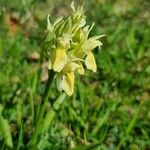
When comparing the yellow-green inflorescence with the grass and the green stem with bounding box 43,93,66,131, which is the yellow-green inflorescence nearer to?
the grass

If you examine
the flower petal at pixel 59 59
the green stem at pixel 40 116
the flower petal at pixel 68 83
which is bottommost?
the green stem at pixel 40 116

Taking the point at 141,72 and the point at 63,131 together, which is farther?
the point at 141,72

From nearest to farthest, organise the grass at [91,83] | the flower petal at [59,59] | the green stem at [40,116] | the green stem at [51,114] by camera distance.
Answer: the flower petal at [59,59] → the green stem at [40,116] → the green stem at [51,114] → the grass at [91,83]

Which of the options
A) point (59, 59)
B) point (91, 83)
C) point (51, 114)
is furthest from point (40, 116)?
point (91, 83)

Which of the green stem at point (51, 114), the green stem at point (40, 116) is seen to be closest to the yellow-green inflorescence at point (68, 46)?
the green stem at point (40, 116)

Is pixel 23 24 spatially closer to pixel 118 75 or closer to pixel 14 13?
pixel 14 13

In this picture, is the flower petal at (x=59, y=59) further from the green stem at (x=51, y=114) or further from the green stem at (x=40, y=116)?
the green stem at (x=51, y=114)

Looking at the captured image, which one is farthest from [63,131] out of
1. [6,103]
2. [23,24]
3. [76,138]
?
[23,24]

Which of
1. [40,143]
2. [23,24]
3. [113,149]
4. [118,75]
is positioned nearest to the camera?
[40,143]
